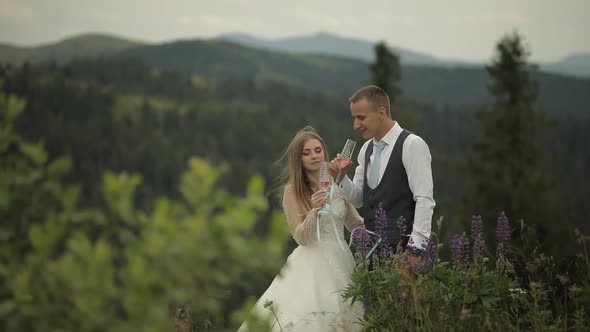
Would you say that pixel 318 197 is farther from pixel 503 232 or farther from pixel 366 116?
pixel 503 232

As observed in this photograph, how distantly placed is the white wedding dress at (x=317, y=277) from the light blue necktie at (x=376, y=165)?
32 centimetres

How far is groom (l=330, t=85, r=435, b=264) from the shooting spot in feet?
15.5

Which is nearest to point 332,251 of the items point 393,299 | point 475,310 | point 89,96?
point 393,299

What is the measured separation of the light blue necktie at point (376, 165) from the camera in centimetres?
507

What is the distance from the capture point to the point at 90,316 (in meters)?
1.57

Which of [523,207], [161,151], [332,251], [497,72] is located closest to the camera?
[332,251]

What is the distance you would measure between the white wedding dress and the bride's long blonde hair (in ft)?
0.26

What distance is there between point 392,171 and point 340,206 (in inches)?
25.5

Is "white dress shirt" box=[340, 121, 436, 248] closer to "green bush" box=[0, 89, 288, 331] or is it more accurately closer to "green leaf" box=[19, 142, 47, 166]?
"green bush" box=[0, 89, 288, 331]

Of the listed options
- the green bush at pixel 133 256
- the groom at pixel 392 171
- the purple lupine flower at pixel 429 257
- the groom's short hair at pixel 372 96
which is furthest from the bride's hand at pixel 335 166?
the green bush at pixel 133 256

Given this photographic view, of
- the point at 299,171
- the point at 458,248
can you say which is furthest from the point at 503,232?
the point at 299,171

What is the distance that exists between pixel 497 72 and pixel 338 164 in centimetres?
3778

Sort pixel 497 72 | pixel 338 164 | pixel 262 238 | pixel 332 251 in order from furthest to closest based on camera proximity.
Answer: pixel 497 72 → pixel 332 251 → pixel 338 164 → pixel 262 238

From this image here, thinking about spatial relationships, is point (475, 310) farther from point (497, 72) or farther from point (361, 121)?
point (497, 72)
